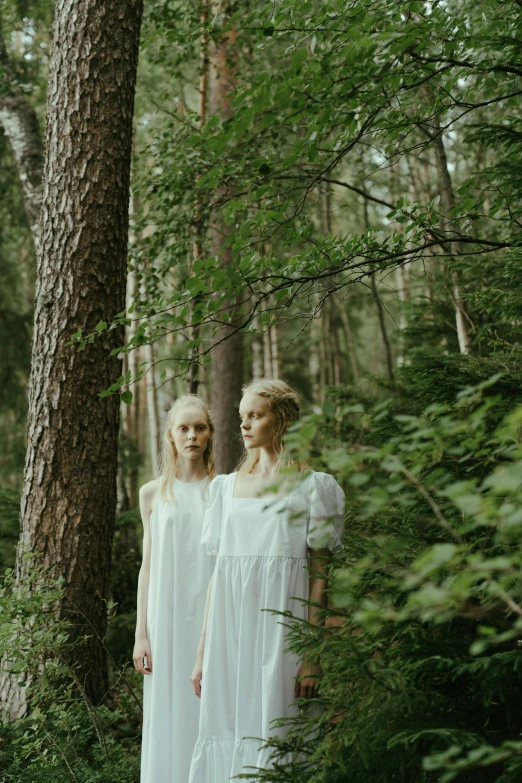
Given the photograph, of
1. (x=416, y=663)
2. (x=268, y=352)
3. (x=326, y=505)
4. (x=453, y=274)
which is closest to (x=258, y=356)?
(x=268, y=352)

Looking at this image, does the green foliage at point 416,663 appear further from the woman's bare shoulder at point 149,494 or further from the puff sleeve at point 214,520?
the woman's bare shoulder at point 149,494

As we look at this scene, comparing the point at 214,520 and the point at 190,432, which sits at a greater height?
the point at 190,432

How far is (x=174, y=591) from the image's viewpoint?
12.3ft

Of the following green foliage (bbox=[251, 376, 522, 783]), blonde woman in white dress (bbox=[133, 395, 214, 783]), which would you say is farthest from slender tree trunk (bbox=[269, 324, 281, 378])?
green foliage (bbox=[251, 376, 522, 783])

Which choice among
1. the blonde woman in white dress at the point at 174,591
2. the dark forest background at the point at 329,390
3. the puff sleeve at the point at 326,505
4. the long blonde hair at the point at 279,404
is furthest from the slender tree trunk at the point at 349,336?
the puff sleeve at the point at 326,505

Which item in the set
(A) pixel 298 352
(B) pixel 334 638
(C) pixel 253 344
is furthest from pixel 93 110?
(A) pixel 298 352

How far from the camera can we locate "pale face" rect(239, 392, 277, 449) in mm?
3244

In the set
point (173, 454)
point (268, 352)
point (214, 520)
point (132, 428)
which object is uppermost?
point (268, 352)

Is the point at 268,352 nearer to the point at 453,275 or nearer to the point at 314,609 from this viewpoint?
the point at 453,275

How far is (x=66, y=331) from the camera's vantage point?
425 centimetres

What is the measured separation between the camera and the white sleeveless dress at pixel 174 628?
11.6 feet

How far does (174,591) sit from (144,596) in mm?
203

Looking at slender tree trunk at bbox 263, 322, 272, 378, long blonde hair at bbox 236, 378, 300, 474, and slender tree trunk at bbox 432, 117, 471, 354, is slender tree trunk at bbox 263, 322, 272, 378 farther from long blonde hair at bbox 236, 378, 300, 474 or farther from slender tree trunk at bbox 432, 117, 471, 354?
long blonde hair at bbox 236, 378, 300, 474

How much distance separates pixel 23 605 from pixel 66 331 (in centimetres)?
157
